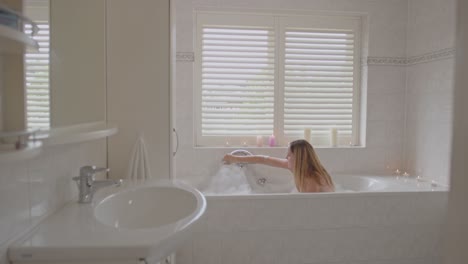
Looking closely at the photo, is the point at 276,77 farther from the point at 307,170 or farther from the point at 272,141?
the point at 307,170

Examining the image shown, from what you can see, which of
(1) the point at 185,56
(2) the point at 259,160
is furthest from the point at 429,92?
(1) the point at 185,56

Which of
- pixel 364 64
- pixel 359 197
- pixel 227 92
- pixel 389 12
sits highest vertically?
pixel 389 12

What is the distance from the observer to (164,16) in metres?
2.00

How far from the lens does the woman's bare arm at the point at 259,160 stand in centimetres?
288

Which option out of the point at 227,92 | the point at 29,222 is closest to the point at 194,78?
the point at 227,92

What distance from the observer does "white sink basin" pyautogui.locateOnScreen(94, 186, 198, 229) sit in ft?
4.65

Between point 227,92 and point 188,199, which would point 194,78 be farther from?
point 188,199

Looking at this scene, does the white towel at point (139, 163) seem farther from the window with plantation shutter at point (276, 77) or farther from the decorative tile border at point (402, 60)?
the decorative tile border at point (402, 60)

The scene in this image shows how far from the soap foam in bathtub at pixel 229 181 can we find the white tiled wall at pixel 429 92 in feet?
5.34

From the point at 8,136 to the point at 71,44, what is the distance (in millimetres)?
822

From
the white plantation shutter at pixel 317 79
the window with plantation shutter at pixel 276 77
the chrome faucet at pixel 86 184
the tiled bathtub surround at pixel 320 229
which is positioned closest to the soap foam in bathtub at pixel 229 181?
the window with plantation shutter at pixel 276 77

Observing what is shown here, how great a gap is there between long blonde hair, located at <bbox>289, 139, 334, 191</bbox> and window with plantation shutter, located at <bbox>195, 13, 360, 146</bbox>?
606 mm

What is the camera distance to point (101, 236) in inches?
40.1

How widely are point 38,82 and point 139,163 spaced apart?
35.7 inches
